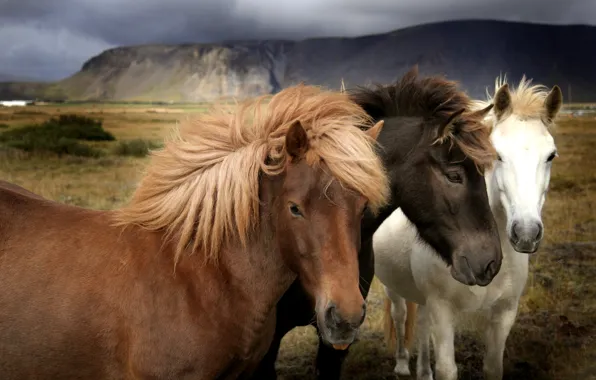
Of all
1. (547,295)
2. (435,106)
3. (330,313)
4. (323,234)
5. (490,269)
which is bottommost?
(547,295)

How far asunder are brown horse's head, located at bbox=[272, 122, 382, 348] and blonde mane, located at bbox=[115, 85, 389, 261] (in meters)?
0.06

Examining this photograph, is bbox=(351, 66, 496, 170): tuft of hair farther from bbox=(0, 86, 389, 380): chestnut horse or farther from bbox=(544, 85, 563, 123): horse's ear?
bbox=(0, 86, 389, 380): chestnut horse

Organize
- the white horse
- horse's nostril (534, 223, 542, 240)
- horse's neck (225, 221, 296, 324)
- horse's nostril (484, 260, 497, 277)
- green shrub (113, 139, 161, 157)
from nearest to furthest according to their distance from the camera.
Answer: horse's neck (225, 221, 296, 324), horse's nostril (484, 260, 497, 277), horse's nostril (534, 223, 542, 240), the white horse, green shrub (113, 139, 161, 157)

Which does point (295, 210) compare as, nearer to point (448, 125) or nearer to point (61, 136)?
point (448, 125)

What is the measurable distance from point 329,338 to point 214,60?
3236 inches

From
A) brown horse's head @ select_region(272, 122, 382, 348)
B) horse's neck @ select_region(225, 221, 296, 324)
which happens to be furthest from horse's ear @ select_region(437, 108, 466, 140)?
horse's neck @ select_region(225, 221, 296, 324)

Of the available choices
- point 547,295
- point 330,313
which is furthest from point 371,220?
point 547,295

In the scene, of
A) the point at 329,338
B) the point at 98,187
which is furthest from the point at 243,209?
the point at 98,187

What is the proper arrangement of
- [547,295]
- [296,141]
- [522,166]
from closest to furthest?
1. [296,141]
2. [522,166]
3. [547,295]

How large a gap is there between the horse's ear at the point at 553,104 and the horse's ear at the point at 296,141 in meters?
2.23

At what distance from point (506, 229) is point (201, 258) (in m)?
2.21

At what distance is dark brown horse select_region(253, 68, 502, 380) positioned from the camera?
325cm

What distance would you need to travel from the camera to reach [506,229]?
364 centimetres

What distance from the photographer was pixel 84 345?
251 cm
